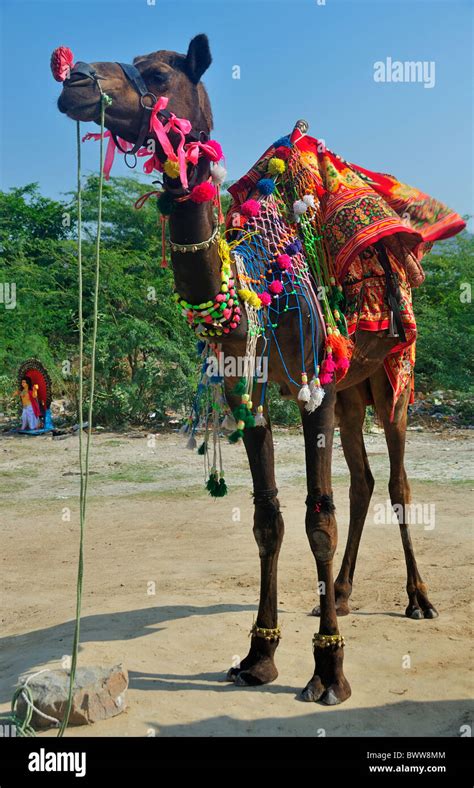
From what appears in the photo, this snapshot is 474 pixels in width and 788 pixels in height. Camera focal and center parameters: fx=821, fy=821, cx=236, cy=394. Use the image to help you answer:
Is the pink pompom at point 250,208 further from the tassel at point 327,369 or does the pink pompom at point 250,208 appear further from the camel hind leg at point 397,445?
the camel hind leg at point 397,445

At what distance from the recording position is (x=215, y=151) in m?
3.95

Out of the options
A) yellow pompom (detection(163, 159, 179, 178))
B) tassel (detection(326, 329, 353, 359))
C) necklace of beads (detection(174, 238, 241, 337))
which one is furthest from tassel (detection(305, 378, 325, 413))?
yellow pompom (detection(163, 159, 179, 178))

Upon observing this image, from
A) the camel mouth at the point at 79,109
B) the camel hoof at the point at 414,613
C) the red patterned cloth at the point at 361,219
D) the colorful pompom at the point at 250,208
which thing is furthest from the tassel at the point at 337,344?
the camel hoof at the point at 414,613

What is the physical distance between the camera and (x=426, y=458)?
11.0 meters

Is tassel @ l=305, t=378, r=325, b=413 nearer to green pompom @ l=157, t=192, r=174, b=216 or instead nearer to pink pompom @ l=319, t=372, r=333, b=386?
pink pompom @ l=319, t=372, r=333, b=386

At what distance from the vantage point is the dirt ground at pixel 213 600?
4.25m

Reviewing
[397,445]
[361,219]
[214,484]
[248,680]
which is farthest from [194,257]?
[397,445]

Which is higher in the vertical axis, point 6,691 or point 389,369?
point 389,369

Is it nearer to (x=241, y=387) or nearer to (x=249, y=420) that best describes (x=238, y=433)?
(x=249, y=420)

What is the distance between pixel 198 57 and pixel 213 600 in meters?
3.74

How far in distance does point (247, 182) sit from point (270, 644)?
271 cm

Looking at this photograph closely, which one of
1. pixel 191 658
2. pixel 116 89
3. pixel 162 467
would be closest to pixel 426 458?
pixel 162 467
